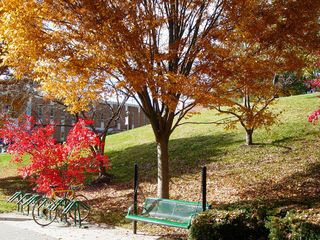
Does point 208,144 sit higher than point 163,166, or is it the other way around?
point 208,144

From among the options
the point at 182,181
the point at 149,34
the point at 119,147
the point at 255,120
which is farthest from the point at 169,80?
the point at 119,147

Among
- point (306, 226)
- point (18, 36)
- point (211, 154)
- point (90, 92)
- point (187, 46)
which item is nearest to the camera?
point (306, 226)

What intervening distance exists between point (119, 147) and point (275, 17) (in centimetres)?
1840

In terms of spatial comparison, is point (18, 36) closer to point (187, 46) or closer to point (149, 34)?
point (149, 34)

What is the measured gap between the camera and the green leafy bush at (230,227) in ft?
21.3

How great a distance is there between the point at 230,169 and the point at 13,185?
465 inches

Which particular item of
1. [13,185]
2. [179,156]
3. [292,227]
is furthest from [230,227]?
[13,185]

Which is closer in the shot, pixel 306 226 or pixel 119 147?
pixel 306 226

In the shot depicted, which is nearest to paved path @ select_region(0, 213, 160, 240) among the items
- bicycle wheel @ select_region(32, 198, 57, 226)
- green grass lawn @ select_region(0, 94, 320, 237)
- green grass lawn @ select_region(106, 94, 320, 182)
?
bicycle wheel @ select_region(32, 198, 57, 226)

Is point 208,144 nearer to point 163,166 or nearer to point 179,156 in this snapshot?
point 179,156

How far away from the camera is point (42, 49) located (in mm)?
8078

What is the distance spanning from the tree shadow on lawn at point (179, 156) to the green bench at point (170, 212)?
6.44 metres

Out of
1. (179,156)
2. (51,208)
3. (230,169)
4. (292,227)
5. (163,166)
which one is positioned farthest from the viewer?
(179,156)

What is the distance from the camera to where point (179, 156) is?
1848 centimetres
